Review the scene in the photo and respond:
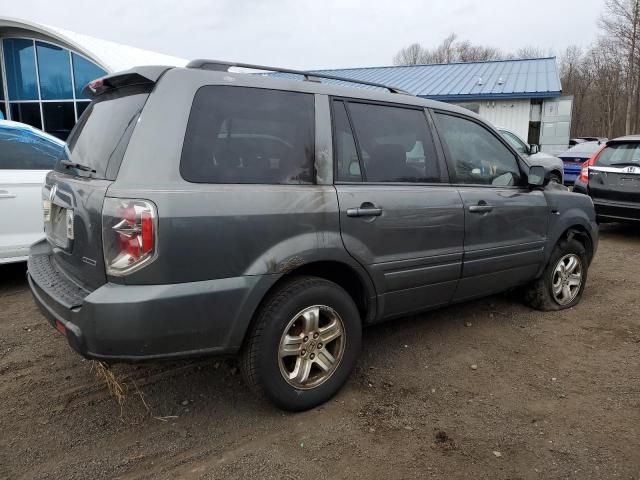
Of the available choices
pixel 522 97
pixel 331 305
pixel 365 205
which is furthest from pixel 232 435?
pixel 522 97

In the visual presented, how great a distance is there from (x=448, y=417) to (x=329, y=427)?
0.70 metres

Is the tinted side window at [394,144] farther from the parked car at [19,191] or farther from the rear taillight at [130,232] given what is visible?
the parked car at [19,191]

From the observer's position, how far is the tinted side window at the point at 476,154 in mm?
3576

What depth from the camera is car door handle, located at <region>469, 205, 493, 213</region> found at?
3520 mm

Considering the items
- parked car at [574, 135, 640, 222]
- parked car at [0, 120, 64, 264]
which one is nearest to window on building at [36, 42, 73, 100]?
parked car at [0, 120, 64, 264]

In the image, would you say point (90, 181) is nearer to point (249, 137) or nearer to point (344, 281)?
point (249, 137)

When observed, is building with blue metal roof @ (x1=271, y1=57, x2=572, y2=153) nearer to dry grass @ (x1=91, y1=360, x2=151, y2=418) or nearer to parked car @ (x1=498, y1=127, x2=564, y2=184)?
parked car @ (x1=498, y1=127, x2=564, y2=184)

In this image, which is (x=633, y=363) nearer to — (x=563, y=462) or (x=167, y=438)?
(x=563, y=462)

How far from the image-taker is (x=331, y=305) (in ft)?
9.30

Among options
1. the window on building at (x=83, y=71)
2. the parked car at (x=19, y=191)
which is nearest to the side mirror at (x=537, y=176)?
the parked car at (x=19, y=191)

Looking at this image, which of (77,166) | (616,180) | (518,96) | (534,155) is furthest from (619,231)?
(518,96)

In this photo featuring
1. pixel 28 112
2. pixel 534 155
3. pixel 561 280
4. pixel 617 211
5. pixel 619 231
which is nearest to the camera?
pixel 561 280

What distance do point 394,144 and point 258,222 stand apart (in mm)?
1228

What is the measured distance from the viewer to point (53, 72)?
18859 mm
